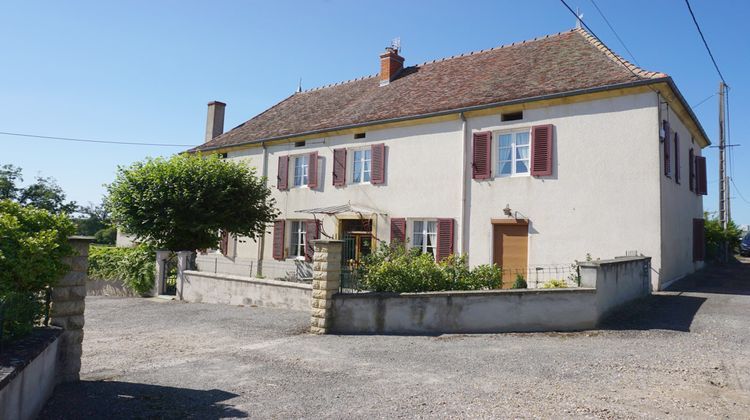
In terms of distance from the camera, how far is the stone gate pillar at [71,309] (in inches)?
228

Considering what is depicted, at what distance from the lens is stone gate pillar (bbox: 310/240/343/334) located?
29.7 feet

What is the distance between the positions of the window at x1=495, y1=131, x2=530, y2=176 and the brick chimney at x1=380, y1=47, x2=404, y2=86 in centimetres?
692

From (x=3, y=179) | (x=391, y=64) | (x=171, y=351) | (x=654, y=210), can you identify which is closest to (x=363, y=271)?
(x=171, y=351)

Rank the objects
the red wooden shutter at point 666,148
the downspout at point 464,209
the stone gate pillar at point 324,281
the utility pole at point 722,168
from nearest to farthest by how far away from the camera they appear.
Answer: the stone gate pillar at point 324,281
the red wooden shutter at point 666,148
the downspout at point 464,209
the utility pole at point 722,168

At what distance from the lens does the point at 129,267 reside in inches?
617

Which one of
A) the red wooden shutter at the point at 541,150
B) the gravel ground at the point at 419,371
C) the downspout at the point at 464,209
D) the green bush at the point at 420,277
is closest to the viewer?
the gravel ground at the point at 419,371

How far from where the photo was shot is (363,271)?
973 centimetres

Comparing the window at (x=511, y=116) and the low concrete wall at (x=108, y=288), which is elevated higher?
the window at (x=511, y=116)

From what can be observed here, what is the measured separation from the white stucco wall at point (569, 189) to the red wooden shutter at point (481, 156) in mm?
237

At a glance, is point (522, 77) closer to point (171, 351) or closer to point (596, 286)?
point (596, 286)

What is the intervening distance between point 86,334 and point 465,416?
7.73 meters

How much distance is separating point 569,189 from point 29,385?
1178cm

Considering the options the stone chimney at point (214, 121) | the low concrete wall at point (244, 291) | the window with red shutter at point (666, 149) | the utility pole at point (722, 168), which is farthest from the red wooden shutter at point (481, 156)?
the utility pole at point (722, 168)

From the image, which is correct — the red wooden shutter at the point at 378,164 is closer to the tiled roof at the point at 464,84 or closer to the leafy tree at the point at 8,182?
the tiled roof at the point at 464,84
